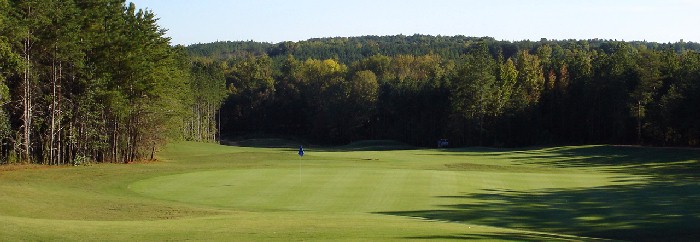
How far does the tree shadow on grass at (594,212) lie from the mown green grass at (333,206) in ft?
0.13

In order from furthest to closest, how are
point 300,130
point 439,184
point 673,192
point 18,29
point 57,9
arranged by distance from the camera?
point 300,130, point 57,9, point 18,29, point 439,184, point 673,192

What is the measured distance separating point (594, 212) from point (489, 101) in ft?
232

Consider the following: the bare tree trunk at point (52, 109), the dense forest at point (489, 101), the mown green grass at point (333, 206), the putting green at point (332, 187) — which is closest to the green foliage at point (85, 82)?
the bare tree trunk at point (52, 109)

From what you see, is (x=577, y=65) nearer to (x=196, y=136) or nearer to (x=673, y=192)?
(x=196, y=136)

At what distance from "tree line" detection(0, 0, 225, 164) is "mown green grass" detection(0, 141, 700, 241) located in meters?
8.15

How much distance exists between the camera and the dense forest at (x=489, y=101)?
79625 mm

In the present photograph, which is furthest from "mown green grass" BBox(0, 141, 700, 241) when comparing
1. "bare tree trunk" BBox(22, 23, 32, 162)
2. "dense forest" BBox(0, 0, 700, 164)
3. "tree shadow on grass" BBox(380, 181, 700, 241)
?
"dense forest" BBox(0, 0, 700, 164)

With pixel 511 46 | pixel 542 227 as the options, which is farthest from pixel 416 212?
pixel 511 46

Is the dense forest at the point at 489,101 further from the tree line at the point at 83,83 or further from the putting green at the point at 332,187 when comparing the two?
the tree line at the point at 83,83

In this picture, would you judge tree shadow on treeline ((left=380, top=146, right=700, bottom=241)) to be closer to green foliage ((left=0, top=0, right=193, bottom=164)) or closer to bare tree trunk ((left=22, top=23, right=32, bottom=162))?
green foliage ((left=0, top=0, right=193, bottom=164))

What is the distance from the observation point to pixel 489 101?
95.7 m

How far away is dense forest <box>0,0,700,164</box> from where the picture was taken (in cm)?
4672

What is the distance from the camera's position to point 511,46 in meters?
200

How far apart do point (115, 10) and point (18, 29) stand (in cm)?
1335
